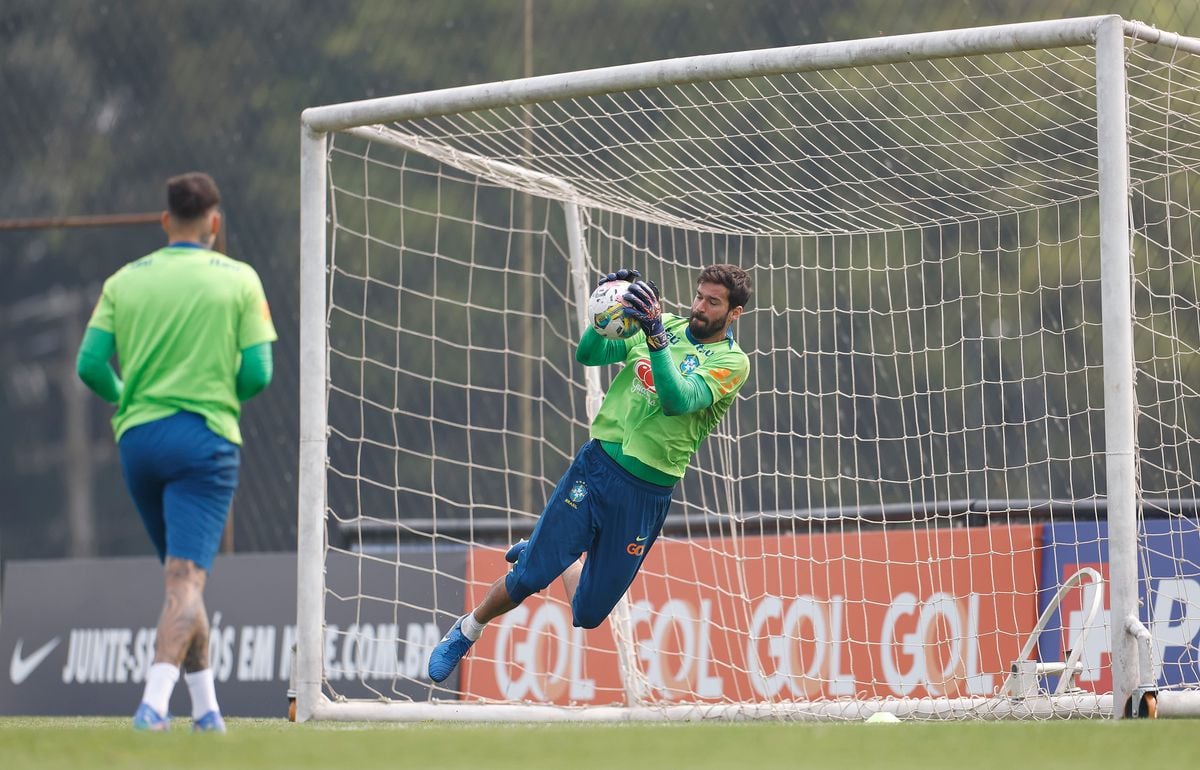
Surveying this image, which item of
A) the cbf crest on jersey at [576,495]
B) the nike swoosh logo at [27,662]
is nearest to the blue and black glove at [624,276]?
the cbf crest on jersey at [576,495]

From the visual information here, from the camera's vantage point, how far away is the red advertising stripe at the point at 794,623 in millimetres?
8336

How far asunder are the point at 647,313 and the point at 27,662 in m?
5.84

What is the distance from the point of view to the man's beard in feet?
22.8

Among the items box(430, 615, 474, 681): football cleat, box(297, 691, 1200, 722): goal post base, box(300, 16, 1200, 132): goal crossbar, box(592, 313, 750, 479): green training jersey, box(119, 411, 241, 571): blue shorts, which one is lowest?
box(297, 691, 1200, 722): goal post base

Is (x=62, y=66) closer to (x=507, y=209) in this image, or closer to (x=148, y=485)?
(x=507, y=209)

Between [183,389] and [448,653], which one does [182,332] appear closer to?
[183,389]

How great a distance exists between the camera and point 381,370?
1463 centimetres

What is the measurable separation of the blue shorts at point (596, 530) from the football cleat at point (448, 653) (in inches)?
12.0

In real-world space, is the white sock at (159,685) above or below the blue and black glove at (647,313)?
below

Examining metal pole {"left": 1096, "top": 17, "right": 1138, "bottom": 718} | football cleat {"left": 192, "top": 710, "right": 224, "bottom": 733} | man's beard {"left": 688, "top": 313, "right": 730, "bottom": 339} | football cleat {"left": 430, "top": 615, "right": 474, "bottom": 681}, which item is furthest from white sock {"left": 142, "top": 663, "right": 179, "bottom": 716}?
metal pole {"left": 1096, "top": 17, "right": 1138, "bottom": 718}

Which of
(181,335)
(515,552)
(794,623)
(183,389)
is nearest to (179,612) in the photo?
(183,389)

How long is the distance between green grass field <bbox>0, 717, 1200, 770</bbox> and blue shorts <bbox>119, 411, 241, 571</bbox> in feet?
2.01

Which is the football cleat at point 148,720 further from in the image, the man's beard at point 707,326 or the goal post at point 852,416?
the man's beard at point 707,326

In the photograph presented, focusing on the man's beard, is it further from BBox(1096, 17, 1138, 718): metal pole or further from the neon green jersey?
the neon green jersey
